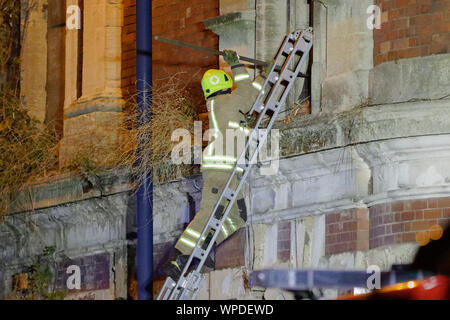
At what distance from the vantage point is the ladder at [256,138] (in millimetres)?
14289

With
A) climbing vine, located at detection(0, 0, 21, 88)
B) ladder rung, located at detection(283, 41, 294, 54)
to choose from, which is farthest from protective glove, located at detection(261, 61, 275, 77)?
climbing vine, located at detection(0, 0, 21, 88)

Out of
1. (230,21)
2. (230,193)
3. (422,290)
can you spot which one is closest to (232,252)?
(230,193)

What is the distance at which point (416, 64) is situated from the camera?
14.2m

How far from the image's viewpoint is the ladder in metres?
14.3

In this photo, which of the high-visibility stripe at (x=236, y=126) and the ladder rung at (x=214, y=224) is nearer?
the ladder rung at (x=214, y=224)

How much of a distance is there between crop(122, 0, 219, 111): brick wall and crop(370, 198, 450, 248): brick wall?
10.2 feet

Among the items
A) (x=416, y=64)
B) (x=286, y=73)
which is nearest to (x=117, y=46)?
(x=286, y=73)

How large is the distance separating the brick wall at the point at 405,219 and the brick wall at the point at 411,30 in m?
1.49

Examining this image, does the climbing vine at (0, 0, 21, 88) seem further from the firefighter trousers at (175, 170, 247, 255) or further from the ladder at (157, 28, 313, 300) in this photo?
the firefighter trousers at (175, 170, 247, 255)

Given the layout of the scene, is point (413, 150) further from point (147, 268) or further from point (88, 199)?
point (88, 199)

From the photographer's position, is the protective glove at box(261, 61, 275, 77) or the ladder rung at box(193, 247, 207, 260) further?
the protective glove at box(261, 61, 275, 77)

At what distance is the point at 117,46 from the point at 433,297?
Result: 761cm

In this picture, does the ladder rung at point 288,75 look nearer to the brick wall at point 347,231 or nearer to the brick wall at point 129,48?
the brick wall at point 347,231

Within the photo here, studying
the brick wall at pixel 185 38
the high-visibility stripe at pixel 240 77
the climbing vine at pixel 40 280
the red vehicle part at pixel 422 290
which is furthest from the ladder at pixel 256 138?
the climbing vine at pixel 40 280
